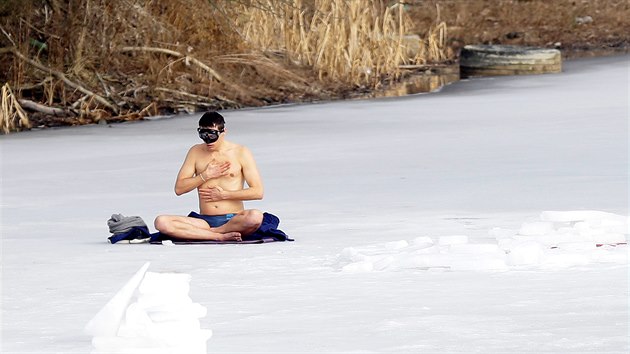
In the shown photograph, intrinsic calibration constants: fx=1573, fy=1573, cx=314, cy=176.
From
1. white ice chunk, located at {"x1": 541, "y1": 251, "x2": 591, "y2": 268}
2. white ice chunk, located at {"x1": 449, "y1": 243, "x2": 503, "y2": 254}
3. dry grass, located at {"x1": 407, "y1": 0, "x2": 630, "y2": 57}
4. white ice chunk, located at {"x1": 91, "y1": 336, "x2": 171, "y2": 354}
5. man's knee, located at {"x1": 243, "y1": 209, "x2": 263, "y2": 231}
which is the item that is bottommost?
dry grass, located at {"x1": 407, "y1": 0, "x2": 630, "y2": 57}

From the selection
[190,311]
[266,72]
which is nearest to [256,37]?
[266,72]

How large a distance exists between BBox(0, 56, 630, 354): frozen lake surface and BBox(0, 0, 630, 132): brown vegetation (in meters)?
1.75

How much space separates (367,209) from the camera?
1049 centimetres

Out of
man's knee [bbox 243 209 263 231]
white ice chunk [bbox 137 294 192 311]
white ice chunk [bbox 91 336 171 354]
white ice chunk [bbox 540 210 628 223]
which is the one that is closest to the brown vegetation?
man's knee [bbox 243 209 263 231]

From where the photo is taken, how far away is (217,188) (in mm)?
9125

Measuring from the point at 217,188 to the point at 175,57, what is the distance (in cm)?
1190

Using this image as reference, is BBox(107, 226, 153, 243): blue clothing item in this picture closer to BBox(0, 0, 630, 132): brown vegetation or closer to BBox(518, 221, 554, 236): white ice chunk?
BBox(518, 221, 554, 236): white ice chunk

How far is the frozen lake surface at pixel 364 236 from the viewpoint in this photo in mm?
6316

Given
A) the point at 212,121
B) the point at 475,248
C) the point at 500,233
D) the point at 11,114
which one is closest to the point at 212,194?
the point at 212,121

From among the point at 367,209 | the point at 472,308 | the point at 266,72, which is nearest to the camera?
the point at 472,308

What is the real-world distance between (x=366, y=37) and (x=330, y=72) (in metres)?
0.87

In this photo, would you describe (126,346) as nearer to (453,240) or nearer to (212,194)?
(453,240)

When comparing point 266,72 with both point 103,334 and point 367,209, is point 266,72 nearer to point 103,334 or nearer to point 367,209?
point 367,209

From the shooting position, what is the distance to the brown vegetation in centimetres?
1925
